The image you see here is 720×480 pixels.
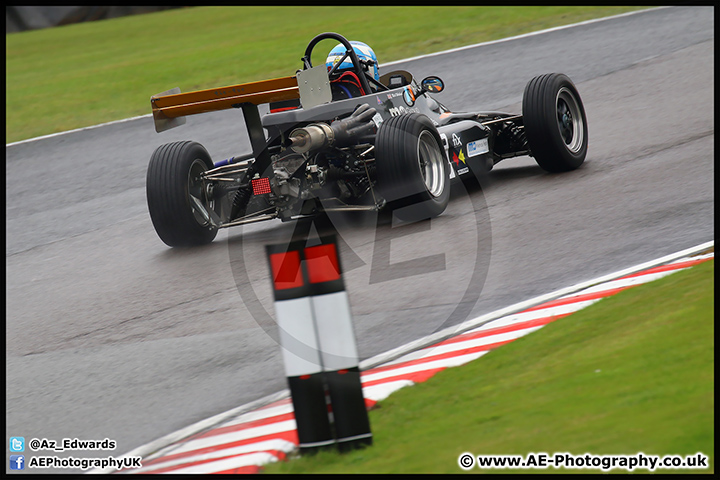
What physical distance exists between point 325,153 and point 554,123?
7.17 feet

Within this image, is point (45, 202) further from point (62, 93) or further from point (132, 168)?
point (62, 93)

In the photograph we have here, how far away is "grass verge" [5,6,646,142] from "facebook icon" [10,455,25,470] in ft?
41.6

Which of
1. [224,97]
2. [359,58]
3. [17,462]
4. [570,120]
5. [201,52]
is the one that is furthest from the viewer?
[201,52]

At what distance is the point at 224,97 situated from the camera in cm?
736

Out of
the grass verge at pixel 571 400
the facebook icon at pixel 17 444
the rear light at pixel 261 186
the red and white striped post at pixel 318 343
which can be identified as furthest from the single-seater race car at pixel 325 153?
the red and white striped post at pixel 318 343

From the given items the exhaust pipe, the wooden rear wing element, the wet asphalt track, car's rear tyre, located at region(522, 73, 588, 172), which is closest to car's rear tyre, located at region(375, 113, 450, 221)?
the wet asphalt track

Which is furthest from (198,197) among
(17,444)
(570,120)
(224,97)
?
(17,444)

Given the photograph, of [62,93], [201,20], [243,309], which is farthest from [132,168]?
[201,20]

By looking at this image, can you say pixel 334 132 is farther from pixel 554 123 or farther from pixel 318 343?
pixel 318 343

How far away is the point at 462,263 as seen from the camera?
6.54 meters

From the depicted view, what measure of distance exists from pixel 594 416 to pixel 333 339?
3.45 feet

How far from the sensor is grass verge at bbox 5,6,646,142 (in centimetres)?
1828

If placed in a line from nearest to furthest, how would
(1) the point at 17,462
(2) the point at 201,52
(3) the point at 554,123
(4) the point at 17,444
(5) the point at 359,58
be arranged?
(1) the point at 17,462, (4) the point at 17,444, (3) the point at 554,123, (5) the point at 359,58, (2) the point at 201,52

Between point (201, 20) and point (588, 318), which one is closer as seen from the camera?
point (588, 318)
